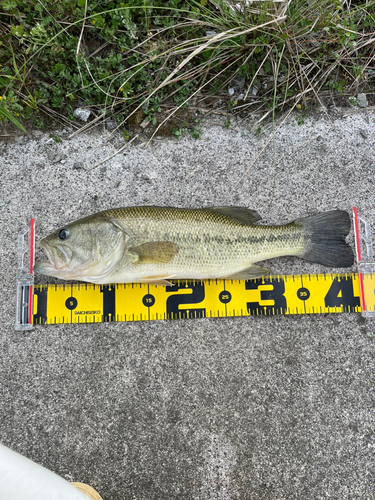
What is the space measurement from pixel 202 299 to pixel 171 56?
2.37 m

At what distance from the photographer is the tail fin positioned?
9.95ft

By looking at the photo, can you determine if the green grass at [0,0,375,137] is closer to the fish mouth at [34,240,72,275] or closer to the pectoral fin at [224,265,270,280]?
the fish mouth at [34,240,72,275]

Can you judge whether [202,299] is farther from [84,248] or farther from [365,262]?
[365,262]

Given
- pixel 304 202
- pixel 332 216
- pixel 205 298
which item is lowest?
pixel 205 298

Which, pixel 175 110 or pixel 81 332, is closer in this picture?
pixel 81 332

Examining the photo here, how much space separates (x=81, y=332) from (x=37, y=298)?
0.51m

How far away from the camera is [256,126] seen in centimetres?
342

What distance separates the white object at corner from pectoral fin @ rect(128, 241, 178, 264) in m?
1.59

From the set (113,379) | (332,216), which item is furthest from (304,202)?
(113,379)

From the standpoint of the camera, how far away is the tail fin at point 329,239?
303 cm

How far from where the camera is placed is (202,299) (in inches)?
124

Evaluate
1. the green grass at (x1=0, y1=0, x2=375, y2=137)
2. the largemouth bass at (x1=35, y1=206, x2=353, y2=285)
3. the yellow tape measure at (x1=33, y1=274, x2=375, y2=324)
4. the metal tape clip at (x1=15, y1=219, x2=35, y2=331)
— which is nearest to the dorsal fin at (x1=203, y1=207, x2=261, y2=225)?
the largemouth bass at (x1=35, y1=206, x2=353, y2=285)

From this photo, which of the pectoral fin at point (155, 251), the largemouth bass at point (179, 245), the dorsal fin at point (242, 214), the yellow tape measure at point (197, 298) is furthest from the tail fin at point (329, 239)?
the pectoral fin at point (155, 251)

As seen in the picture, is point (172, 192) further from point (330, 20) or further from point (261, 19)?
point (330, 20)
